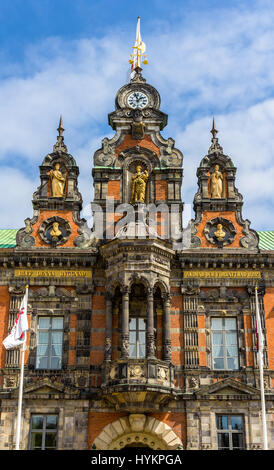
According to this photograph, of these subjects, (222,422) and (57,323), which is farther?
(57,323)

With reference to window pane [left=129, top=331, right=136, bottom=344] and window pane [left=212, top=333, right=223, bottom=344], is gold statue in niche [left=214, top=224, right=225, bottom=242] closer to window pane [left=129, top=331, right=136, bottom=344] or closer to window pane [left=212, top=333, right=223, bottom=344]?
window pane [left=212, top=333, right=223, bottom=344]

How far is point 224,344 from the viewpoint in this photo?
27000 millimetres

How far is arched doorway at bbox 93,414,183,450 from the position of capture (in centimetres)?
2517

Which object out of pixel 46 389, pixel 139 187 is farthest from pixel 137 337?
pixel 139 187

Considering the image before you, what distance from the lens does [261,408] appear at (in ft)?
84.1

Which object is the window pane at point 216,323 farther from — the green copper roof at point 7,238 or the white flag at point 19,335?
the green copper roof at point 7,238

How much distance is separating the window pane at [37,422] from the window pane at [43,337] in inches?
115

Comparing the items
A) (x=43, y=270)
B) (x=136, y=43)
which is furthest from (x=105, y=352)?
(x=136, y=43)

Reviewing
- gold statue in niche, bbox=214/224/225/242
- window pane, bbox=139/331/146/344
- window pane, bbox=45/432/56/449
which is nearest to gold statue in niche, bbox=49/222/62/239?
window pane, bbox=139/331/146/344

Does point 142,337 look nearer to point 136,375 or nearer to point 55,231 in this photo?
point 136,375

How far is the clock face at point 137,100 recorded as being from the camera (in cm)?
3117

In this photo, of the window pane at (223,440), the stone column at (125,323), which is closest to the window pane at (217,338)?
the window pane at (223,440)

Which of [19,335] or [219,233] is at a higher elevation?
[219,233]

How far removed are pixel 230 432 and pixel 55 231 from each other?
10688 mm
